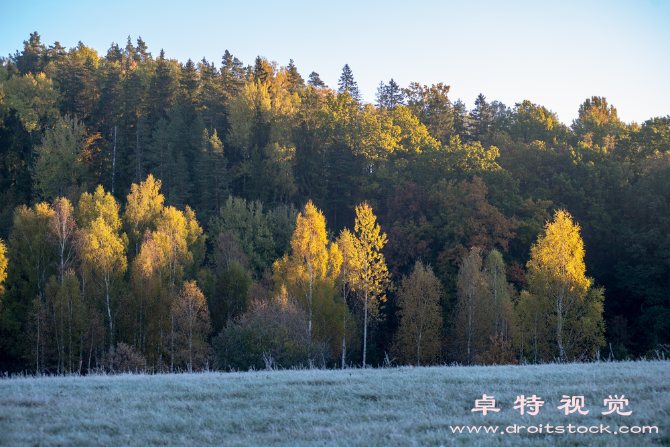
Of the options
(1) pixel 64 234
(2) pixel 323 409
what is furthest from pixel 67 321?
(2) pixel 323 409

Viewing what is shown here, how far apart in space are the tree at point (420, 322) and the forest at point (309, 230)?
183mm

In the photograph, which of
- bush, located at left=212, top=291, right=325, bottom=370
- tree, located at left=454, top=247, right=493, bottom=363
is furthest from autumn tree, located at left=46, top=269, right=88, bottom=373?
tree, located at left=454, top=247, right=493, bottom=363

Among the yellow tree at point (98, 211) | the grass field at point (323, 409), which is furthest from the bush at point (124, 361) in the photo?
the yellow tree at point (98, 211)

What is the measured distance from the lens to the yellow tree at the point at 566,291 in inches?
1138

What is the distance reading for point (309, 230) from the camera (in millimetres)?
35625

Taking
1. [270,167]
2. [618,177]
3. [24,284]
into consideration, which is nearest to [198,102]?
[270,167]

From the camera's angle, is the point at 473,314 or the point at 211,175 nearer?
the point at 473,314

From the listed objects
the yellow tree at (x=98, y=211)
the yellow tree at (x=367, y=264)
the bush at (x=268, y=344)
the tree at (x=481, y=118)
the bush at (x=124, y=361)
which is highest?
the tree at (x=481, y=118)

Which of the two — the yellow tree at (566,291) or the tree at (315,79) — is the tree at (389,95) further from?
the yellow tree at (566,291)

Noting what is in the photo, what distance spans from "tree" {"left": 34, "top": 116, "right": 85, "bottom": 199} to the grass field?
47.9m

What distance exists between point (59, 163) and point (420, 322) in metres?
44.6

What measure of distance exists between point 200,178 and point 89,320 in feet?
75.1

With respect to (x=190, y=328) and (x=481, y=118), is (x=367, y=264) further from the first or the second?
(x=481, y=118)

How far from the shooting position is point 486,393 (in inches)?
366
